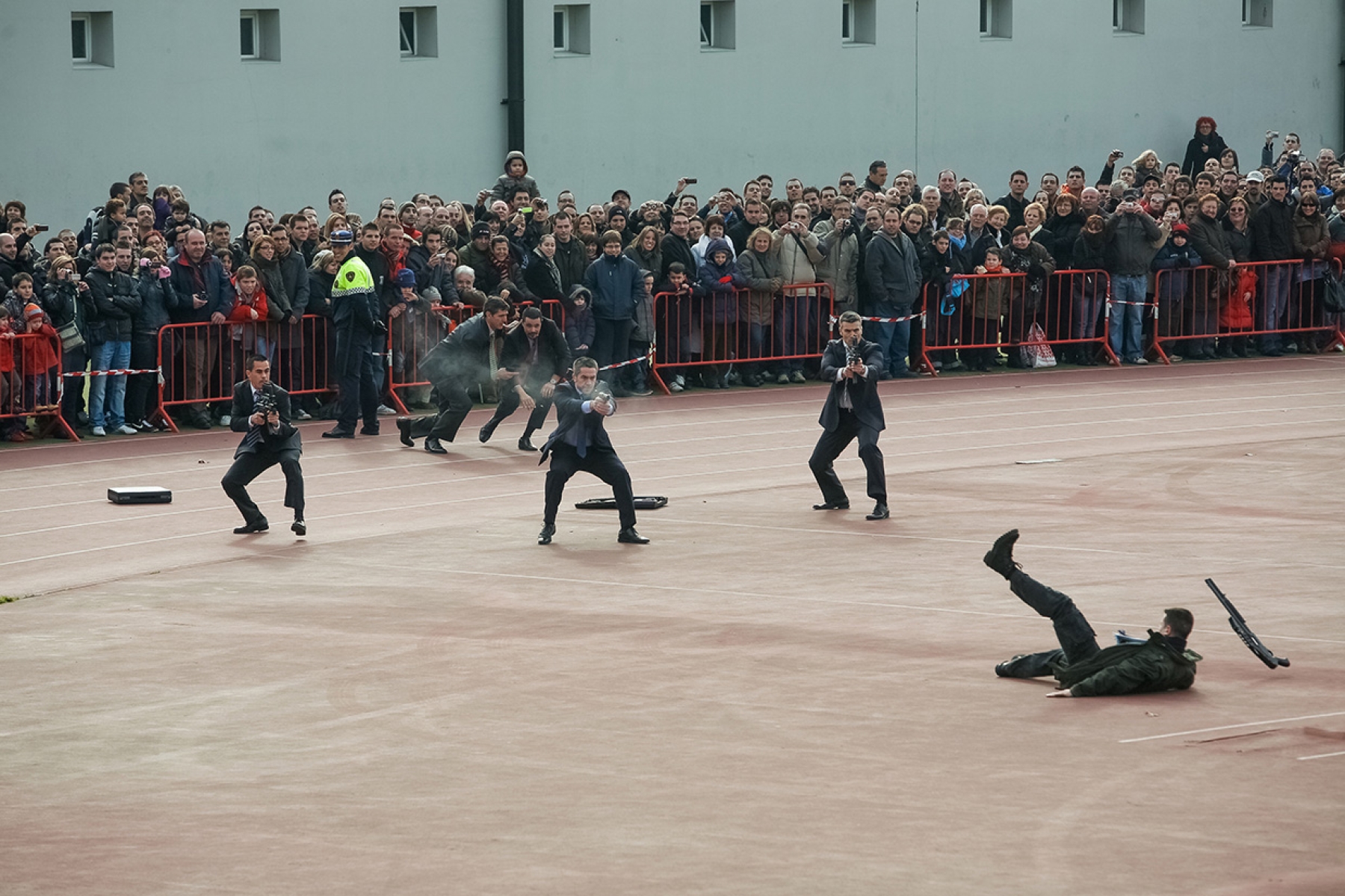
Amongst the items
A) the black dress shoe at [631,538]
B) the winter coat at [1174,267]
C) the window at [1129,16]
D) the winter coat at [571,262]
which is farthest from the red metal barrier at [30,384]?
the window at [1129,16]

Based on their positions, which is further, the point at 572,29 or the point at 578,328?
the point at 572,29

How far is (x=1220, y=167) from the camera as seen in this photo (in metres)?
32.6

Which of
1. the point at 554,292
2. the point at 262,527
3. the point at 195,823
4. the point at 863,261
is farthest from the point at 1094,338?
the point at 195,823

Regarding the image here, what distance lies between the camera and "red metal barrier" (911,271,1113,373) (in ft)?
86.8

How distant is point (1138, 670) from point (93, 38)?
793 inches

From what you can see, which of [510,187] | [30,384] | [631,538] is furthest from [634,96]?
[631,538]

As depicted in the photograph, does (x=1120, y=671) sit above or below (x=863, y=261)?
below

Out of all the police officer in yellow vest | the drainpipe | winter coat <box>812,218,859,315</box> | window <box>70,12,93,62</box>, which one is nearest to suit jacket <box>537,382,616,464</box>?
the police officer in yellow vest

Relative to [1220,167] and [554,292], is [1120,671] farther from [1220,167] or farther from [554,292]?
[1220,167]

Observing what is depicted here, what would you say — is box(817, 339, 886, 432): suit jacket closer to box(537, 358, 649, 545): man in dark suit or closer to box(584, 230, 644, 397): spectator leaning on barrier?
box(537, 358, 649, 545): man in dark suit

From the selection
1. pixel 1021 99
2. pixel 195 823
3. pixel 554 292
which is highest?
pixel 1021 99

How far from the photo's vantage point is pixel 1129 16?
3906cm

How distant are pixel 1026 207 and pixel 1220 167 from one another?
651 centimetres

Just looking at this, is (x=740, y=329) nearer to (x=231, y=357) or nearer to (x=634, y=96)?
(x=231, y=357)
